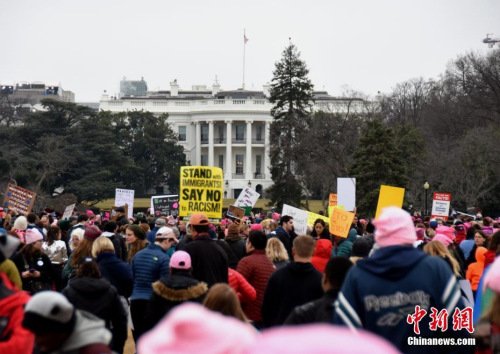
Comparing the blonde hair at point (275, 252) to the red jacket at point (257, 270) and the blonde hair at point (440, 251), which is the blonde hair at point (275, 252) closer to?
the red jacket at point (257, 270)

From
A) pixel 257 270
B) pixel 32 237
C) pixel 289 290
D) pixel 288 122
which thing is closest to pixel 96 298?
pixel 289 290

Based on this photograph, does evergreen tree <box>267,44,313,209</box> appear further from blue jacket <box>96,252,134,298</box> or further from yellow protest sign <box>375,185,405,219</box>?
blue jacket <box>96,252,134,298</box>

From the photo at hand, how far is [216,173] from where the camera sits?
15.8m

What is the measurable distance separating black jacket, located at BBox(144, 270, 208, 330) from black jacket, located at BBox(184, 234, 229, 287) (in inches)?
50.3

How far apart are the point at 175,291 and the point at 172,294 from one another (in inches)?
1.3

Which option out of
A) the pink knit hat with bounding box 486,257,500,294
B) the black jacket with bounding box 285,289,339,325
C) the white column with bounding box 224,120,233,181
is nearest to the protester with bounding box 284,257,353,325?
the black jacket with bounding box 285,289,339,325

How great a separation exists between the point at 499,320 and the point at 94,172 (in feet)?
220

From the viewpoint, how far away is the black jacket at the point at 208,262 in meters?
8.45

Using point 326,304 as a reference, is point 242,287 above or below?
below

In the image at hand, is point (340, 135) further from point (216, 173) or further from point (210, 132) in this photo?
point (210, 132)

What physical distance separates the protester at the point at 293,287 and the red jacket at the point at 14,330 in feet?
7.94

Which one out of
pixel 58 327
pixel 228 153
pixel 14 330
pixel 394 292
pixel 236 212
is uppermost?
pixel 228 153

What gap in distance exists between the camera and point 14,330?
461cm

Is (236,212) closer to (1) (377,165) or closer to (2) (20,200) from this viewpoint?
(2) (20,200)
